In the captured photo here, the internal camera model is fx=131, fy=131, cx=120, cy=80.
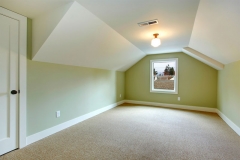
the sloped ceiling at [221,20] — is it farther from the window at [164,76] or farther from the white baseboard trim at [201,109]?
the window at [164,76]

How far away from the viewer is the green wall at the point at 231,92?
2.81m

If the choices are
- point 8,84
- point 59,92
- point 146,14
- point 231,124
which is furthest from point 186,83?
point 8,84

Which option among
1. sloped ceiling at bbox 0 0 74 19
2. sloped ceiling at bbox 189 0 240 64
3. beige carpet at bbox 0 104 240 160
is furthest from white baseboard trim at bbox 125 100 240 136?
sloped ceiling at bbox 0 0 74 19

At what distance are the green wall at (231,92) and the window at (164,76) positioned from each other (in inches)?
60.3

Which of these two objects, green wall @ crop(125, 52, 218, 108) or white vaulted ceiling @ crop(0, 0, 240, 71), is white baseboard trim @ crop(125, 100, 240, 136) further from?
white vaulted ceiling @ crop(0, 0, 240, 71)

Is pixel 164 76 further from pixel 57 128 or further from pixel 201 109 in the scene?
pixel 57 128

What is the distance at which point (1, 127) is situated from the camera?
1.99 m

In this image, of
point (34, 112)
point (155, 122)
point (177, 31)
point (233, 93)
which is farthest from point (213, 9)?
point (34, 112)

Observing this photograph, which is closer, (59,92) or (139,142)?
(139,142)

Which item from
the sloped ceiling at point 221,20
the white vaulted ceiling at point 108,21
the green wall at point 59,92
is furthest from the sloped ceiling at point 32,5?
the sloped ceiling at point 221,20

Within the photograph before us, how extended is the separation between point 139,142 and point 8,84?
2.38 meters

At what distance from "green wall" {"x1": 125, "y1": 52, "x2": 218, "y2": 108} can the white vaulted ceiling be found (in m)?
2.16

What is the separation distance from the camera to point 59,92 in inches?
114

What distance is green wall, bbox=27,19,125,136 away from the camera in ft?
7.76
